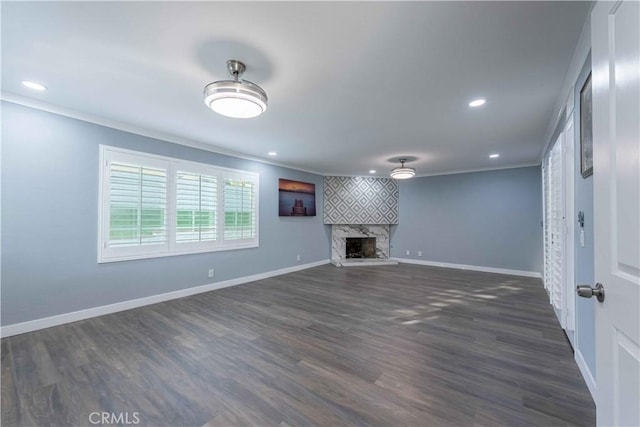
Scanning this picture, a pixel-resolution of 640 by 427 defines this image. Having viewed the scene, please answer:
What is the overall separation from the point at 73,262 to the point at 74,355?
4.12 ft

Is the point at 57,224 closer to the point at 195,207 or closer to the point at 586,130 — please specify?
the point at 195,207

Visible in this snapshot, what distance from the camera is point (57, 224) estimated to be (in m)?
2.92

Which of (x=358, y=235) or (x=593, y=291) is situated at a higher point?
(x=593, y=291)

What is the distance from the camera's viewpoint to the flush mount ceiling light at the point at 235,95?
199 centimetres

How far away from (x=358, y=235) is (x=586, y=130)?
573 centimetres

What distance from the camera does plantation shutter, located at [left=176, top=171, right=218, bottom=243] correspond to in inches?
158

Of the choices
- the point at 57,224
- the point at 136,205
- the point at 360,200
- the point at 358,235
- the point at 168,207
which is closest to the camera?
the point at 57,224

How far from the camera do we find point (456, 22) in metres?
1.61

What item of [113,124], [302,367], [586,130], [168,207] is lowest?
[302,367]

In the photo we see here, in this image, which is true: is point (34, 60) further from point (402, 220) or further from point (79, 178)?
point (402, 220)

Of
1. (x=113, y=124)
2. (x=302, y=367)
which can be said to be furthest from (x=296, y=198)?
(x=302, y=367)

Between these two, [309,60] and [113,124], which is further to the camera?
[113,124]

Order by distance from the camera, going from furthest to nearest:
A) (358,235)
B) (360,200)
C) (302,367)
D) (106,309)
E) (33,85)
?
1. (358,235)
2. (360,200)
3. (106,309)
4. (33,85)
5. (302,367)

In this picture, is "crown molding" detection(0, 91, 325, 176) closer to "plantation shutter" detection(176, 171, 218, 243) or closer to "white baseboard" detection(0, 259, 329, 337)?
"plantation shutter" detection(176, 171, 218, 243)
